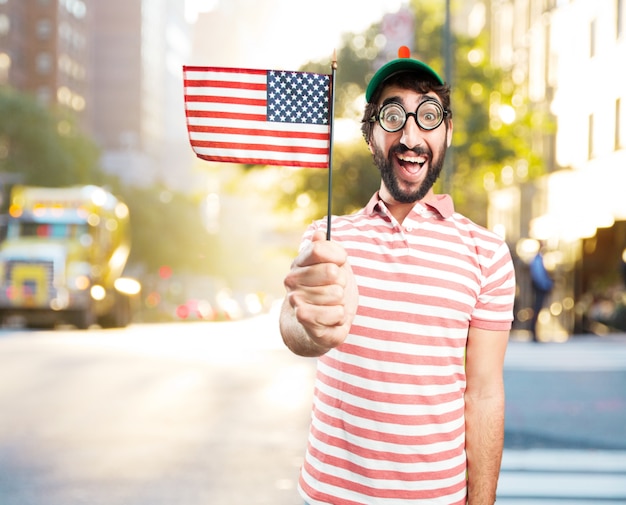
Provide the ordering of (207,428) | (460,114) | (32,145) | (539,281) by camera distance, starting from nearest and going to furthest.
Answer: (207,428)
(539,281)
(460,114)
(32,145)

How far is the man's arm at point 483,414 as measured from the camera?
3158mm

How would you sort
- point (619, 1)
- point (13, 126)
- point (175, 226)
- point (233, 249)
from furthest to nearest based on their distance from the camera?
point (233, 249)
point (175, 226)
point (13, 126)
point (619, 1)

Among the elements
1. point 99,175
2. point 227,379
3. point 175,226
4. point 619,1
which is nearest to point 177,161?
point 175,226

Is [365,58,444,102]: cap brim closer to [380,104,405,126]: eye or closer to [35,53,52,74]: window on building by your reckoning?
[380,104,405,126]: eye

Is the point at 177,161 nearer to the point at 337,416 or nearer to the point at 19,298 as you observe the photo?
the point at 19,298

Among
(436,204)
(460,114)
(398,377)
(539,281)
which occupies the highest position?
(460,114)

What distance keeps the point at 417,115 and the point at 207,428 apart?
26.8ft

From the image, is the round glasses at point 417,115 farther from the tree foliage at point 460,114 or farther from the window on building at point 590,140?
the tree foliage at point 460,114

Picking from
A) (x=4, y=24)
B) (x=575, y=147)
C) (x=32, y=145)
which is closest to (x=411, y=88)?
(x=575, y=147)

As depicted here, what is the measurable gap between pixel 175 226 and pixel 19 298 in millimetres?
53147

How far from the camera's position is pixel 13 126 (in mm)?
60688

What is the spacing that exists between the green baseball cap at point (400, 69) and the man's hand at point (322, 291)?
0.76 m

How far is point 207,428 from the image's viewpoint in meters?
10.9

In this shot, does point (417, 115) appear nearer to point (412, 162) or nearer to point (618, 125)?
point (412, 162)
